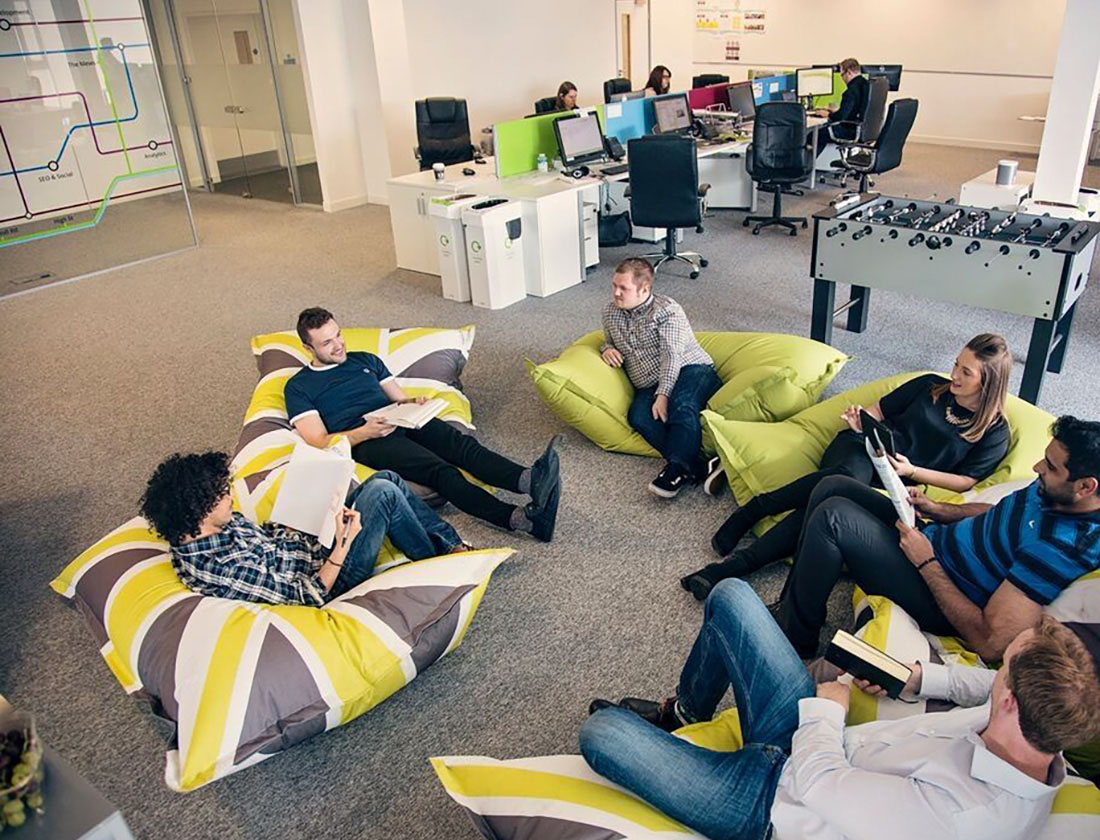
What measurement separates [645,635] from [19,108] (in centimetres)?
650

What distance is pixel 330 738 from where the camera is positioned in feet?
8.00

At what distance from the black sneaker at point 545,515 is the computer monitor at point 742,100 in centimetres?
610

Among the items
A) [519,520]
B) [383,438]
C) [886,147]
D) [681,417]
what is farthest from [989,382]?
[886,147]

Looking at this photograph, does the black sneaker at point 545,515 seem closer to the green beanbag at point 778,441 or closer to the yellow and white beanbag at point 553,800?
the green beanbag at point 778,441

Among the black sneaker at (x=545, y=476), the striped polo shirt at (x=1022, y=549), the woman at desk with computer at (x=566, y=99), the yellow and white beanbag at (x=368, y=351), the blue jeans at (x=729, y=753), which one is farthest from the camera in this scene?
the woman at desk with computer at (x=566, y=99)

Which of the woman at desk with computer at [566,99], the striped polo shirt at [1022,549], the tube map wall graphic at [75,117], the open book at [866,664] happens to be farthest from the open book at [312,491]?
the woman at desk with computer at [566,99]

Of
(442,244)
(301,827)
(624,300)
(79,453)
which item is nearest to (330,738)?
(301,827)

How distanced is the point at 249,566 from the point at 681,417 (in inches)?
72.5

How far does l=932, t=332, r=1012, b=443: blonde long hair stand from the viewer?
2.67 meters

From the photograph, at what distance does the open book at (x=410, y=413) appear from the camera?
3412mm

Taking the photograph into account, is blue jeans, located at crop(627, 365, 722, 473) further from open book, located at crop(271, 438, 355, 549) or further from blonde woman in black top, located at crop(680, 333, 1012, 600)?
open book, located at crop(271, 438, 355, 549)

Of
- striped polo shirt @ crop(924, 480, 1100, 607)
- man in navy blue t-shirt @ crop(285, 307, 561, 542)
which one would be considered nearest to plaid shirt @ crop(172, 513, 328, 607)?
man in navy blue t-shirt @ crop(285, 307, 561, 542)

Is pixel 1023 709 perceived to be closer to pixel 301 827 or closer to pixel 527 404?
pixel 301 827

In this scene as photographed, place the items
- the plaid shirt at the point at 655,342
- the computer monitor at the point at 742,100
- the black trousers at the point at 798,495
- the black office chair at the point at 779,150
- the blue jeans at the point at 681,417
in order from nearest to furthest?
the black trousers at the point at 798,495 → the blue jeans at the point at 681,417 → the plaid shirt at the point at 655,342 → the black office chair at the point at 779,150 → the computer monitor at the point at 742,100
